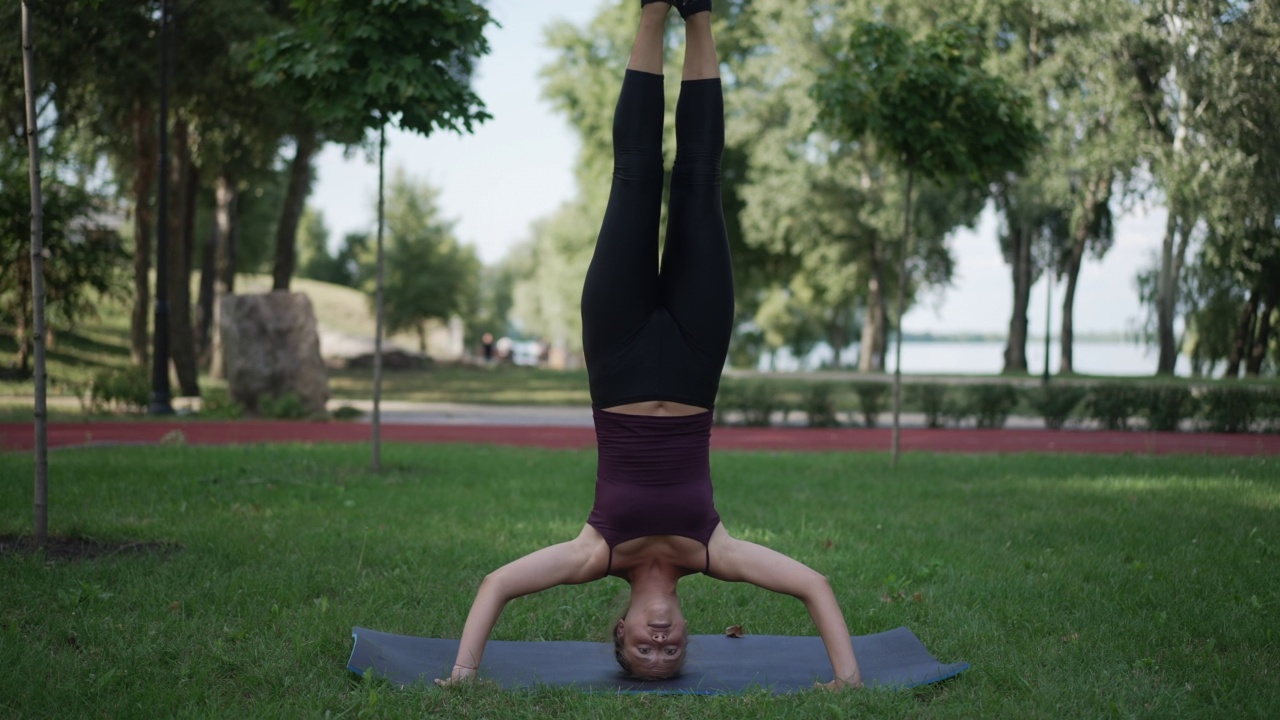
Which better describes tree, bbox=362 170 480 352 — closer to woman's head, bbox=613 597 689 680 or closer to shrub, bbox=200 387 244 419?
shrub, bbox=200 387 244 419

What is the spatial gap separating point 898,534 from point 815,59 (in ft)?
83.6

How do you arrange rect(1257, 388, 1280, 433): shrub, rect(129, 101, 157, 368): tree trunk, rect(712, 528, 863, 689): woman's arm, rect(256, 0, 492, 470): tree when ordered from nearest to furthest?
rect(712, 528, 863, 689): woman's arm < rect(256, 0, 492, 470): tree < rect(1257, 388, 1280, 433): shrub < rect(129, 101, 157, 368): tree trunk

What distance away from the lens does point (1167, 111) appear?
25.5 meters

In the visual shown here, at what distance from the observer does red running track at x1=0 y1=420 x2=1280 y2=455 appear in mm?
14266

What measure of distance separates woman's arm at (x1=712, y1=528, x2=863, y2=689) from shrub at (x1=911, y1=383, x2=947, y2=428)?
14873 millimetres

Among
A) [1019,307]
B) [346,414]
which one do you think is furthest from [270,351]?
[1019,307]

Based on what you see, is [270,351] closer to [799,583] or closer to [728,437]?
[728,437]

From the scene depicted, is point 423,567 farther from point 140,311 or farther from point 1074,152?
point 1074,152

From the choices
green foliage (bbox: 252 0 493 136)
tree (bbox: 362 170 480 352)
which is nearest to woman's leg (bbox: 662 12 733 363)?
green foliage (bbox: 252 0 493 136)

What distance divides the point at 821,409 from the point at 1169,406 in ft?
18.8

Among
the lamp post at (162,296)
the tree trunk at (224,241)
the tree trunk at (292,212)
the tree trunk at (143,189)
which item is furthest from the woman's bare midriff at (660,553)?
the tree trunk at (224,241)

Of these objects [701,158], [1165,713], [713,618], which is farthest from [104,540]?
[1165,713]

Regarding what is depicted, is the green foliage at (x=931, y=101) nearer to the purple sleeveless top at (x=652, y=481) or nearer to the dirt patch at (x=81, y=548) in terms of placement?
the purple sleeveless top at (x=652, y=481)

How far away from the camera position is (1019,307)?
34500 mm
